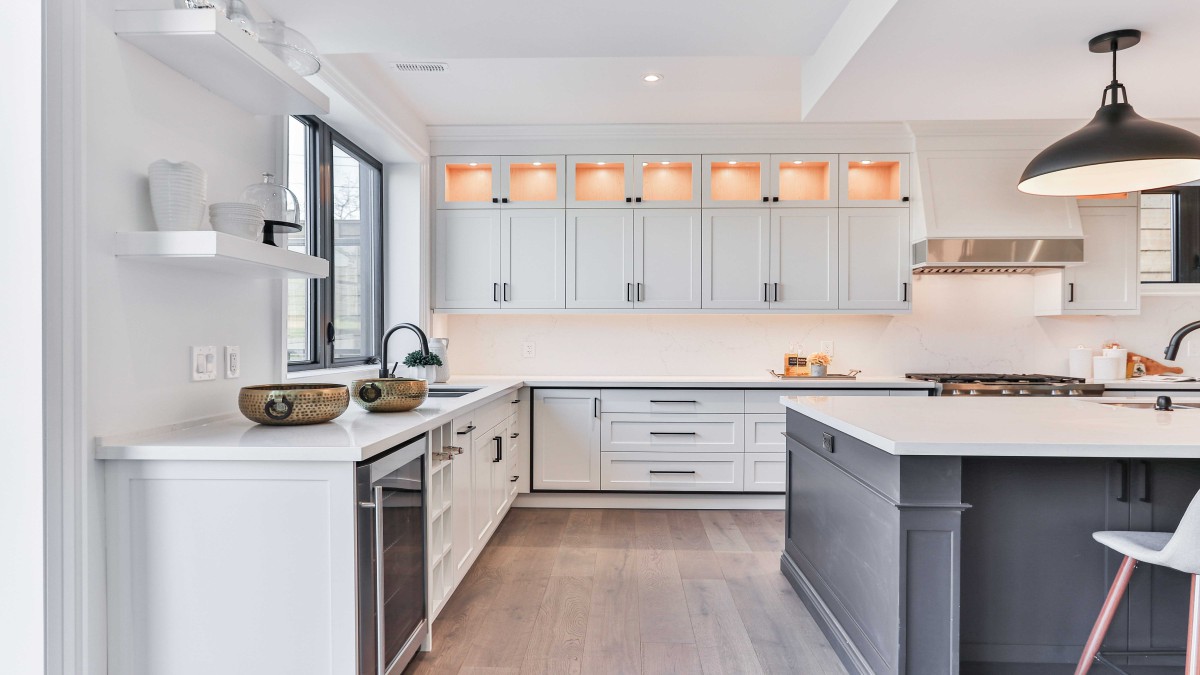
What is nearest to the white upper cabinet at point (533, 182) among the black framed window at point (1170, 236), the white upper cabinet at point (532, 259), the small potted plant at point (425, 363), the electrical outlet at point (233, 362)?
the white upper cabinet at point (532, 259)

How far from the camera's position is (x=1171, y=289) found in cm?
429

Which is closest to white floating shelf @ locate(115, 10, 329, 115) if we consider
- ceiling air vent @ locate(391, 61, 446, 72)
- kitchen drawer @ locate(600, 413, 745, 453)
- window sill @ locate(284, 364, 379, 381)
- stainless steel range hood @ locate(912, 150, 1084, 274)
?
window sill @ locate(284, 364, 379, 381)

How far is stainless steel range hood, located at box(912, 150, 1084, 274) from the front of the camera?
392 cm

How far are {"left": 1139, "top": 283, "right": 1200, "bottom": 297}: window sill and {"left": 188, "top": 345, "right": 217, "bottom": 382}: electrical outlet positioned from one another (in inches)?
209

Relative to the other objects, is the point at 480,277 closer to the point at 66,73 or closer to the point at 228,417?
the point at 228,417

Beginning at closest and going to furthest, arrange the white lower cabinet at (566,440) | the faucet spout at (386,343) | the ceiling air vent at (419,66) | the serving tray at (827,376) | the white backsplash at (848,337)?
the faucet spout at (386,343)
the ceiling air vent at (419,66)
the white lower cabinet at (566,440)
the serving tray at (827,376)
the white backsplash at (848,337)

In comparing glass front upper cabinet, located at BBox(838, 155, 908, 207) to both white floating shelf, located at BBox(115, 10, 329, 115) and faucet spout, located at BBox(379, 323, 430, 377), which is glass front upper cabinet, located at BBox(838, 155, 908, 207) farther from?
white floating shelf, located at BBox(115, 10, 329, 115)

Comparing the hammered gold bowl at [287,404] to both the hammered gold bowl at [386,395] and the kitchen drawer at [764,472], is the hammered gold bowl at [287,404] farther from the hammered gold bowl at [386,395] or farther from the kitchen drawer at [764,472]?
the kitchen drawer at [764,472]

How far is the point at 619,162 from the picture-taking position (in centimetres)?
424

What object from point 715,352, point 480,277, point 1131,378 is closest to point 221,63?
point 480,277

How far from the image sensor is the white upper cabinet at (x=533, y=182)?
422 cm

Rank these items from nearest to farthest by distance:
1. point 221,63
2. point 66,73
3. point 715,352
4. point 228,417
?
point 66,73 → point 221,63 → point 228,417 → point 715,352

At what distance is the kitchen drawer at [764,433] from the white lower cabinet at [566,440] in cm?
94

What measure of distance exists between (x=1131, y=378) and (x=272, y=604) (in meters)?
5.00
